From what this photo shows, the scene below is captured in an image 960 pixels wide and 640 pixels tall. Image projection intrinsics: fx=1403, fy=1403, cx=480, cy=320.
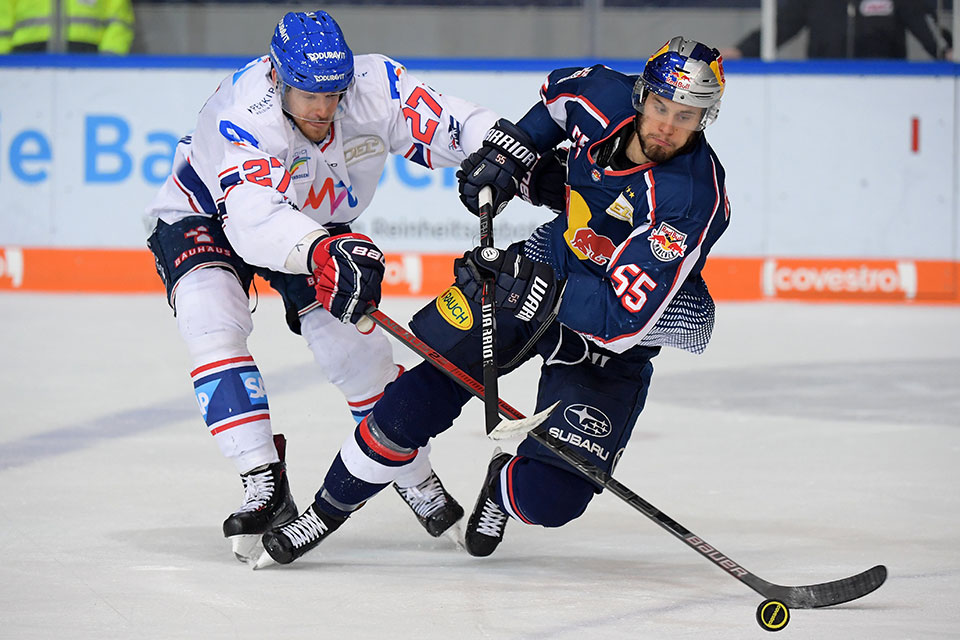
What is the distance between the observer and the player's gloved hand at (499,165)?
311 centimetres

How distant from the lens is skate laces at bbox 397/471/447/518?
3.23m

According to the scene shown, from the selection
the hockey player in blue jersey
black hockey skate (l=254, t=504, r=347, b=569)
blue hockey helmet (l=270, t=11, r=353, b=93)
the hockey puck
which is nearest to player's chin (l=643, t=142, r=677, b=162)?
the hockey player in blue jersey

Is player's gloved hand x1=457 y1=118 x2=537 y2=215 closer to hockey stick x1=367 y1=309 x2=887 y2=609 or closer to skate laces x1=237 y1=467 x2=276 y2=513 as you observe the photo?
hockey stick x1=367 y1=309 x2=887 y2=609

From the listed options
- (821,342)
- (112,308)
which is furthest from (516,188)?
(112,308)

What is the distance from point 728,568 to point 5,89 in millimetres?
5628

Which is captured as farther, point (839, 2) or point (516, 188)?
point (839, 2)

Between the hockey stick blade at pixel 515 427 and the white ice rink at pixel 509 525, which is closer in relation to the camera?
the white ice rink at pixel 509 525

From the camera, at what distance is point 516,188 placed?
10.5 ft

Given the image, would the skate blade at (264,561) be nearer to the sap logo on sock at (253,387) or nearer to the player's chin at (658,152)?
the sap logo on sock at (253,387)

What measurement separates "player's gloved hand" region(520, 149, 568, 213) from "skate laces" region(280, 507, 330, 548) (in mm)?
892

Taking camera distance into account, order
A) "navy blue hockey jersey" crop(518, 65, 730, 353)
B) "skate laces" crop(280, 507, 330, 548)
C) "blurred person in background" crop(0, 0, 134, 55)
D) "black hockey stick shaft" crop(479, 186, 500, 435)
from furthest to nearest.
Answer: "blurred person in background" crop(0, 0, 134, 55)
"skate laces" crop(280, 507, 330, 548)
"black hockey stick shaft" crop(479, 186, 500, 435)
"navy blue hockey jersey" crop(518, 65, 730, 353)

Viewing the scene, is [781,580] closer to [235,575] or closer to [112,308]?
[235,575]

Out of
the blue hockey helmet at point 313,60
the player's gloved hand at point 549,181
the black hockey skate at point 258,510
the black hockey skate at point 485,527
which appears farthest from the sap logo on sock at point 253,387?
the player's gloved hand at point 549,181

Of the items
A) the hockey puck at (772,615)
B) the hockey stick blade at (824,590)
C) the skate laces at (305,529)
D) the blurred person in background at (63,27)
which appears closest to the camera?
the hockey puck at (772,615)
